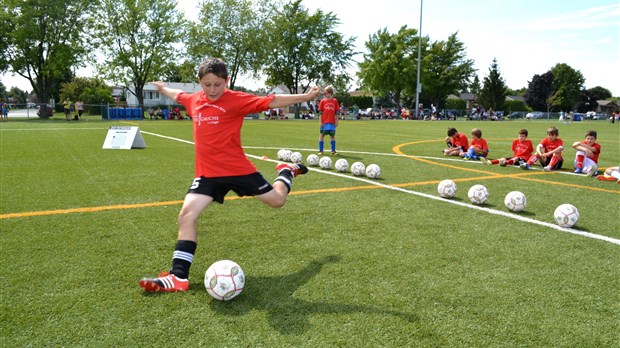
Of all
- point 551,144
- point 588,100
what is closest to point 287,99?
point 551,144

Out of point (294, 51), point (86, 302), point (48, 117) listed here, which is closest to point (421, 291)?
point (86, 302)

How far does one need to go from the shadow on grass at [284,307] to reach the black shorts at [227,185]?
0.93m

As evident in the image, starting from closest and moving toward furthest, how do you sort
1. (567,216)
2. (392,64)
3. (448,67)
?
(567,216) → (392,64) → (448,67)

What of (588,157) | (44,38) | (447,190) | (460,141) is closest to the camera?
(447,190)

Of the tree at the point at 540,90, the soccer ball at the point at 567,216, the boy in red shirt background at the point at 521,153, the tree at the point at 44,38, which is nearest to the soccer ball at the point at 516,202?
the soccer ball at the point at 567,216

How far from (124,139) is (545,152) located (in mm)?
12940

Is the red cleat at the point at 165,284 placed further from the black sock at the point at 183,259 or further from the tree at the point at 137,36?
the tree at the point at 137,36

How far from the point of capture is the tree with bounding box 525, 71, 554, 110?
327ft

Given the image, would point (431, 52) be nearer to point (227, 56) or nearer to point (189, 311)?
point (227, 56)

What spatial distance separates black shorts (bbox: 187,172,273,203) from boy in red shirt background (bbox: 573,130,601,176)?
901cm

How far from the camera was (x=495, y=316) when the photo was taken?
3174mm

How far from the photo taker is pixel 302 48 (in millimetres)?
62906

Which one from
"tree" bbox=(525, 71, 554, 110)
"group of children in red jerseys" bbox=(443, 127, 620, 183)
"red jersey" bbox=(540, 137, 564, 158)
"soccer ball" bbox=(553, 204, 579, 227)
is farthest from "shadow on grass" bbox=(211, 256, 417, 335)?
"tree" bbox=(525, 71, 554, 110)

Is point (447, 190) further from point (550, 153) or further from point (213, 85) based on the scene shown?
point (550, 153)
